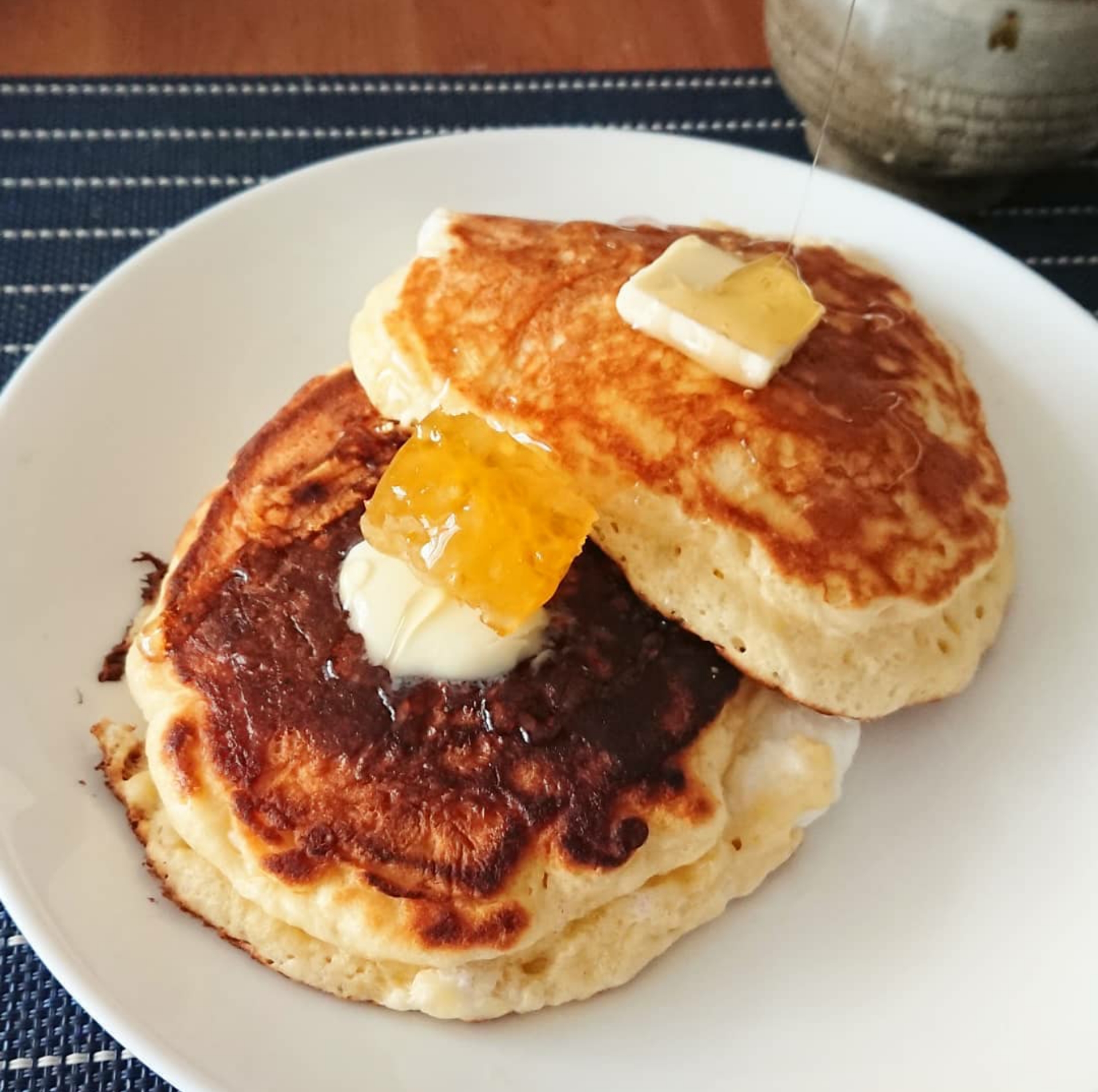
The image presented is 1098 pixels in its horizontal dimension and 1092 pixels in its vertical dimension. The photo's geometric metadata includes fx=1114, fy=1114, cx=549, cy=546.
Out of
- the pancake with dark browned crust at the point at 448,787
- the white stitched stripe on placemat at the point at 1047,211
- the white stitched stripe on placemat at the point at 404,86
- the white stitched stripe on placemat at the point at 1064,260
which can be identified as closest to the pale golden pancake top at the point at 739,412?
the pancake with dark browned crust at the point at 448,787

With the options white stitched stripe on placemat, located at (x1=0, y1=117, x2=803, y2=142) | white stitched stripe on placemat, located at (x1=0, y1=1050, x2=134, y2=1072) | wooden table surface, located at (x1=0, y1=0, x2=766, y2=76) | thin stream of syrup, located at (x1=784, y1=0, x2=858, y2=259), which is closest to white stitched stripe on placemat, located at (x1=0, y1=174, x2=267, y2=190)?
white stitched stripe on placemat, located at (x1=0, y1=117, x2=803, y2=142)

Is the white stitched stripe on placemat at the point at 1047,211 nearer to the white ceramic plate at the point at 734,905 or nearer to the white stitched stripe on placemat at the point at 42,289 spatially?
the white ceramic plate at the point at 734,905

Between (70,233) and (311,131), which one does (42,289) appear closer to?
(70,233)

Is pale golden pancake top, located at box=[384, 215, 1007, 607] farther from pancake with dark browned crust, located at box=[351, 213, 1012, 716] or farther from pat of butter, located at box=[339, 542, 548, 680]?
pat of butter, located at box=[339, 542, 548, 680]

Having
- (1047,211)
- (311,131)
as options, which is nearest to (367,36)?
(311,131)

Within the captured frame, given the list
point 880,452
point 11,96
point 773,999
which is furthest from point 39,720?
point 11,96
